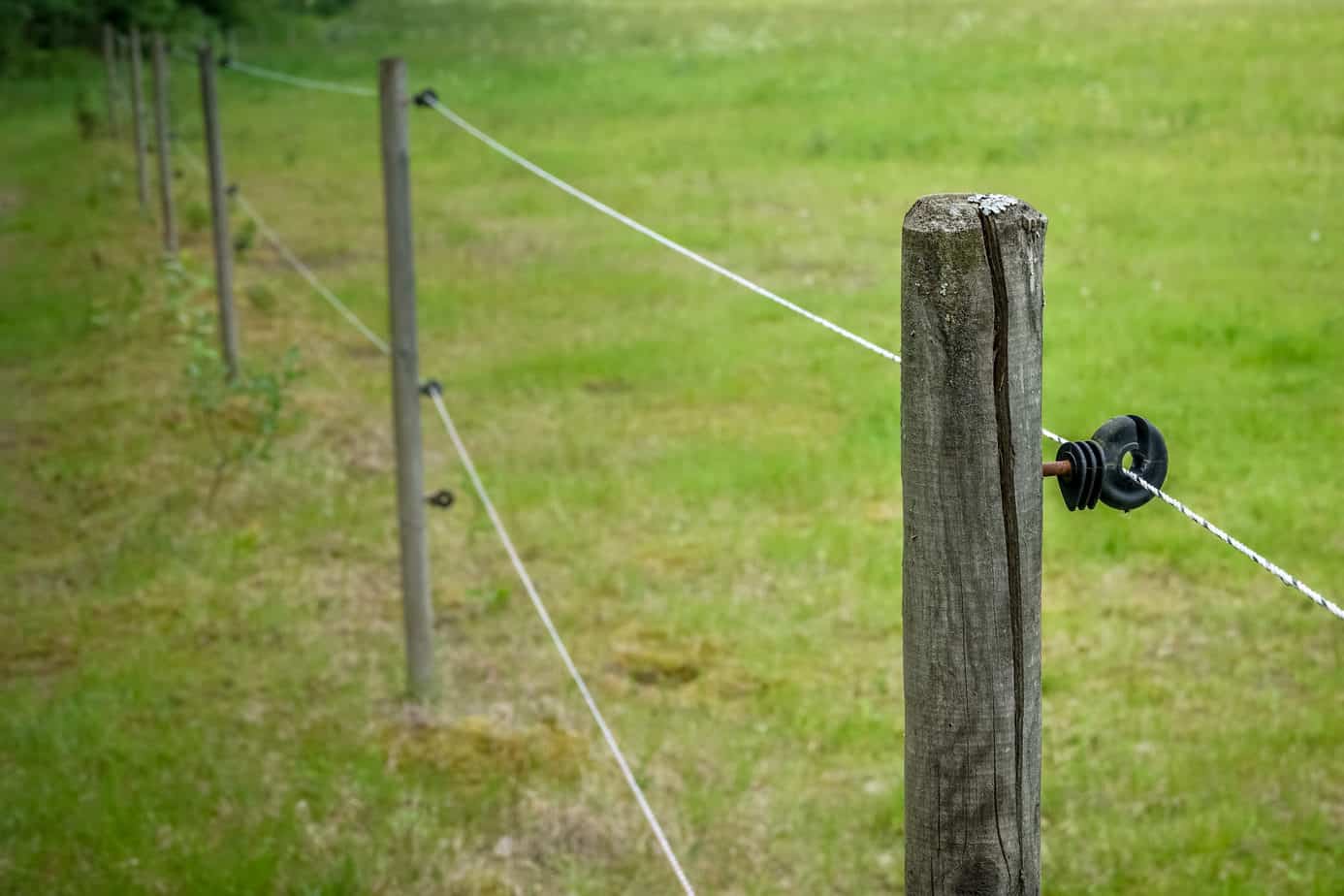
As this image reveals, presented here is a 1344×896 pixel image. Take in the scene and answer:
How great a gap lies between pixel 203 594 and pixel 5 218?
10.0 metres

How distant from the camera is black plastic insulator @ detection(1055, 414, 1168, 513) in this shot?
1802mm

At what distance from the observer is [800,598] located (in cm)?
554

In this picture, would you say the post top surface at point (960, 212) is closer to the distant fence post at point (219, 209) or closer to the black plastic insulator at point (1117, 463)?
the black plastic insulator at point (1117, 463)

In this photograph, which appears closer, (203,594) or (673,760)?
(673,760)

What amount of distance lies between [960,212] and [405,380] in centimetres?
315

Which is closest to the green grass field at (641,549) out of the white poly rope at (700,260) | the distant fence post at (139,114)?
the distant fence post at (139,114)

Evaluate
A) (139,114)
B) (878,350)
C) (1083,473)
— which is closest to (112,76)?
(139,114)

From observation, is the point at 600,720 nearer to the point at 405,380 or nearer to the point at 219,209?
the point at 405,380

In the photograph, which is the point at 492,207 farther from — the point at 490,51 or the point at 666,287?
the point at 490,51

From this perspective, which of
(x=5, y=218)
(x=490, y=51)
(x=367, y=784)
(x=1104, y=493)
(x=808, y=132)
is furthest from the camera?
(x=490, y=51)

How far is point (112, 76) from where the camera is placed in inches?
651

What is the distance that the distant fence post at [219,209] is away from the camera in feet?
25.3

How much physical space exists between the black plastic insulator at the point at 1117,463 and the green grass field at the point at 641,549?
2.28 meters

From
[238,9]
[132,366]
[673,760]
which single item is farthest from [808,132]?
[238,9]
